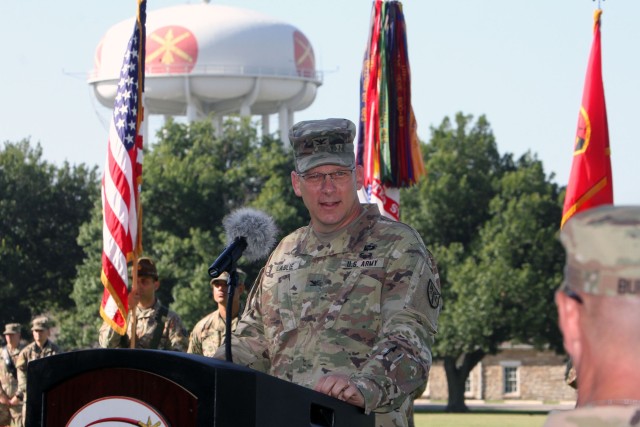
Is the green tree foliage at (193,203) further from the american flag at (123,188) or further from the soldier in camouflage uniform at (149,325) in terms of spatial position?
the soldier in camouflage uniform at (149,325)

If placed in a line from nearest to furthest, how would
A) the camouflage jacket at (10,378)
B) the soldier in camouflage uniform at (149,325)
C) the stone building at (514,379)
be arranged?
the soldier in camouflage uniform at (149,325)
the camouflage jacket at (10,378)
the stone building at (514,379)

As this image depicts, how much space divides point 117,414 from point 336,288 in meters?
1.30

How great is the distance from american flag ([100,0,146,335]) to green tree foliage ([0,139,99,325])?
4158cm

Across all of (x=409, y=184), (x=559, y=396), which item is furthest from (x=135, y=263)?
(x=559, y=396)

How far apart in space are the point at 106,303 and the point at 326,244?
7.20m

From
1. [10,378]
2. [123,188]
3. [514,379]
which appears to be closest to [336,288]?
[123,188]

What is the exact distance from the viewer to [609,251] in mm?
2078

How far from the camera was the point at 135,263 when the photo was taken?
459 inches

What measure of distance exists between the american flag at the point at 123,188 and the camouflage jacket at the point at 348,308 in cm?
686

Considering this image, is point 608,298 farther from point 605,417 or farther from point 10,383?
point 10,383

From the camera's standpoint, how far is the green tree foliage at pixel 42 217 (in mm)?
54969

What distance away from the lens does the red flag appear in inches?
464

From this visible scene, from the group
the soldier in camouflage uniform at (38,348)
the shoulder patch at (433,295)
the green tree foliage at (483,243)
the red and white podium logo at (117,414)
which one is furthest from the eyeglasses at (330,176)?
the green tree foliage at (483,243)

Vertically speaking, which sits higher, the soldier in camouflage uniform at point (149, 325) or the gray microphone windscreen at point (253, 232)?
the soldier in camouflage uniform at point (149, 325)
